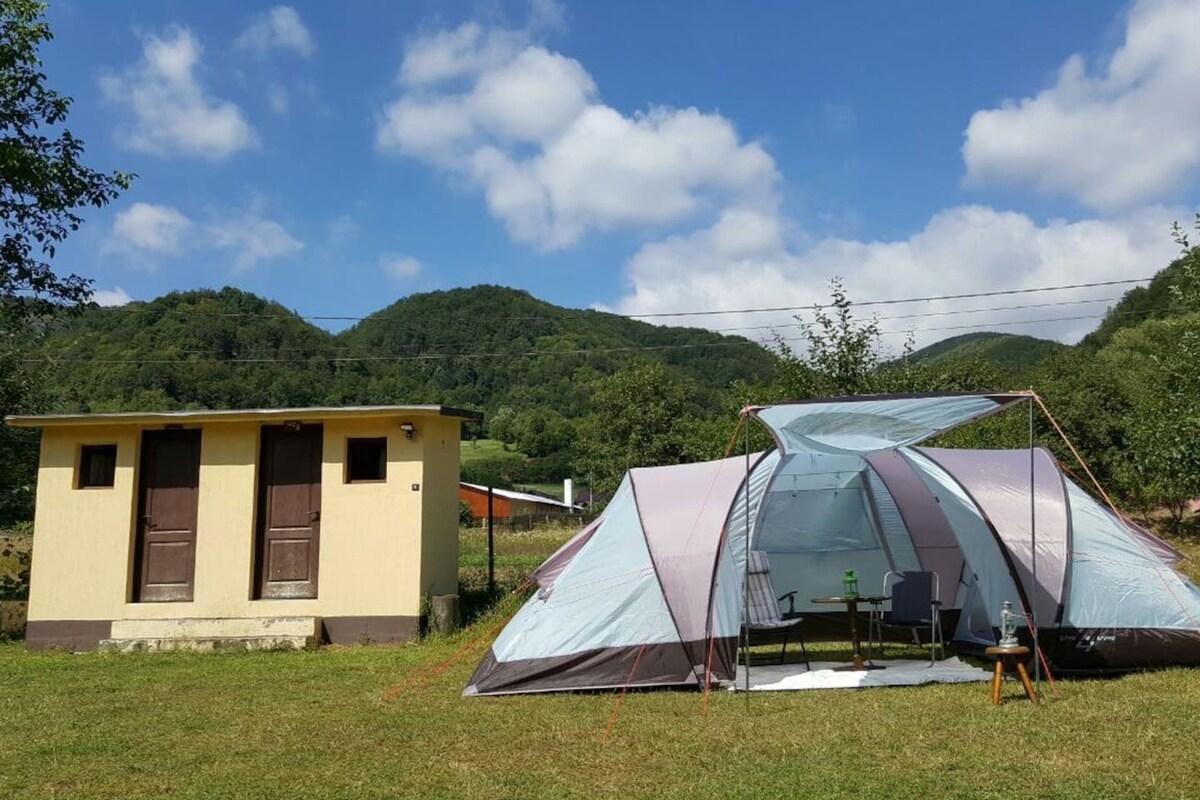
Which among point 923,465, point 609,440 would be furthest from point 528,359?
point 923,465

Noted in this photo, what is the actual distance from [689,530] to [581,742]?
2321 mm

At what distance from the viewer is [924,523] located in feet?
33.0

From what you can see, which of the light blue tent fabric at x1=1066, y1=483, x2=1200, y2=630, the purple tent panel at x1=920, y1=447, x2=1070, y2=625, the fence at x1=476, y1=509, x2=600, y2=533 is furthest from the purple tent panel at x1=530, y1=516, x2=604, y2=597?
the fence at x1=476, y1=509, x2=600, y2=533

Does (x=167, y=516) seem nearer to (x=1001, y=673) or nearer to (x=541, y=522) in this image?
(x=1001, y=673)

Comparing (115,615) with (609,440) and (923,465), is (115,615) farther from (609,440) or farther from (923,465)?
(609,440)

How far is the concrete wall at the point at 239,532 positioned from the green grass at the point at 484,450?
4538 centimetres

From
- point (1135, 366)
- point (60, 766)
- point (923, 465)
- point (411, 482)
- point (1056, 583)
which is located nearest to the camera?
point (60, 766)

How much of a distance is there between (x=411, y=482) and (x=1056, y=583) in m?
6.27

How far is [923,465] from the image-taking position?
28.7ft

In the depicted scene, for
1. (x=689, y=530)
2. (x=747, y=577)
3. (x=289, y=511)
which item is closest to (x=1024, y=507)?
(x=747, y=577)

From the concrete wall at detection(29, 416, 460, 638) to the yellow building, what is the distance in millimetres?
15

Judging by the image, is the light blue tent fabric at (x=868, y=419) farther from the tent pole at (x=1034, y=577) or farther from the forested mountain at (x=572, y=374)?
the forested mountain at (x=572, y=374)

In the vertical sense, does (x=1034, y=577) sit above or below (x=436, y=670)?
above

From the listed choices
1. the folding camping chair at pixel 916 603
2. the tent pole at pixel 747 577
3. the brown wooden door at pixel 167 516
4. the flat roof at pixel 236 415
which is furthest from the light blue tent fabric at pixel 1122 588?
the brown wooden door at pixel 167 516
